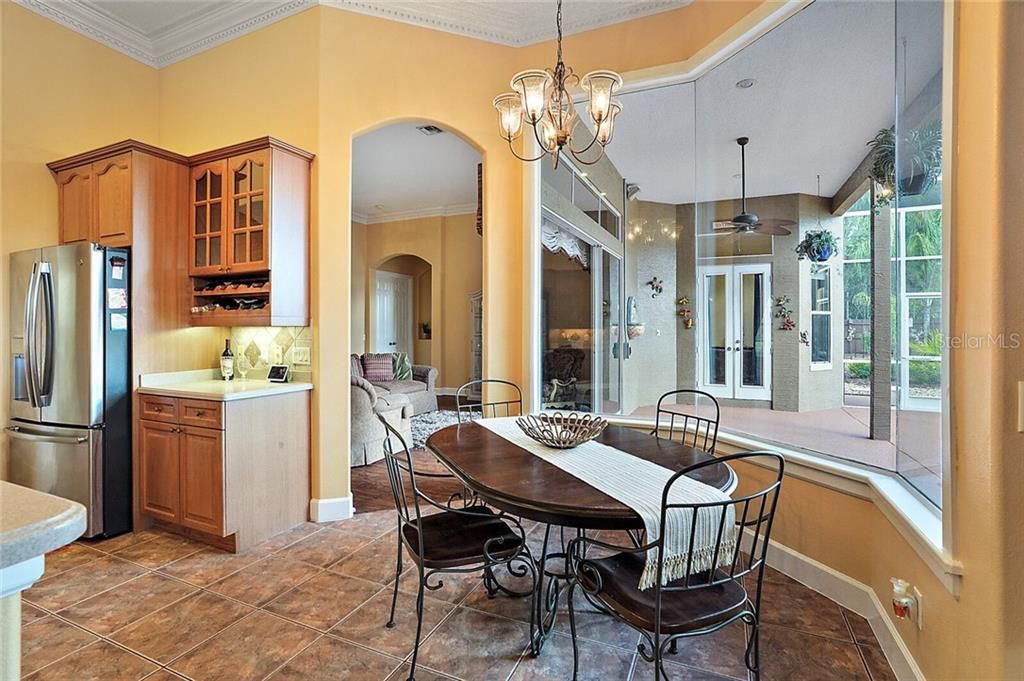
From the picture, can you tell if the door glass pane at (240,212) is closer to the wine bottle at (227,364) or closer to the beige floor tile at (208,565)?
the wine bottle at (227,364)

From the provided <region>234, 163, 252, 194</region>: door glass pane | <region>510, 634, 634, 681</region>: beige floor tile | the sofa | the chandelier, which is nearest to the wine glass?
the sofa

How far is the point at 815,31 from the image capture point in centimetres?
296

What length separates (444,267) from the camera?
8.88 metres

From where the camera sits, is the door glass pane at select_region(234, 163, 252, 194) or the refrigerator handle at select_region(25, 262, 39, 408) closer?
the refrigerator handle at select_region(25, 262, 39, 408)

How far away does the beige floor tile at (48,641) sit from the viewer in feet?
6.42

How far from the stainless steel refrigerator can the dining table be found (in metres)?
2.19

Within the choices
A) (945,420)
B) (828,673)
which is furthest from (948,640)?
(945,420)

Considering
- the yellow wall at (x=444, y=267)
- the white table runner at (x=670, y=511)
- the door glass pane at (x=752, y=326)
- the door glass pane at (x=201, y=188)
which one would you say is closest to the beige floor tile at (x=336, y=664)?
the white table runner at (x=670, y=511)

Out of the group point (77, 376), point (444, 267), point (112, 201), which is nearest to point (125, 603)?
point (77, 376)

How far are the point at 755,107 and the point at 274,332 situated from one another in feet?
12.9

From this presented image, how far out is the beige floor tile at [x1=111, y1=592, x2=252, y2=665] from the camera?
6.75 ft

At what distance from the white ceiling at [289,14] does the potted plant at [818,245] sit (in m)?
2.14

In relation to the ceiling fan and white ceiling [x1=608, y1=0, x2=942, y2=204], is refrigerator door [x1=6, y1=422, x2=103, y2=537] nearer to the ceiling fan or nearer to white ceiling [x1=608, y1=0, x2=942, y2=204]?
white ceiling [x1=608, y1=0, x2=942, y2=204]

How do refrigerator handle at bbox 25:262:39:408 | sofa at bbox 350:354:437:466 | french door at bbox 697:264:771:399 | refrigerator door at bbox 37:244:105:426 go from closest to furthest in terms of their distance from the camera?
refrigerator door at bbox 37:244:105:426
refrigerator handle at bbox 25:262:39:408
sofa at bbox 350:354:437:466
french door at bbox 697:264:771:399
